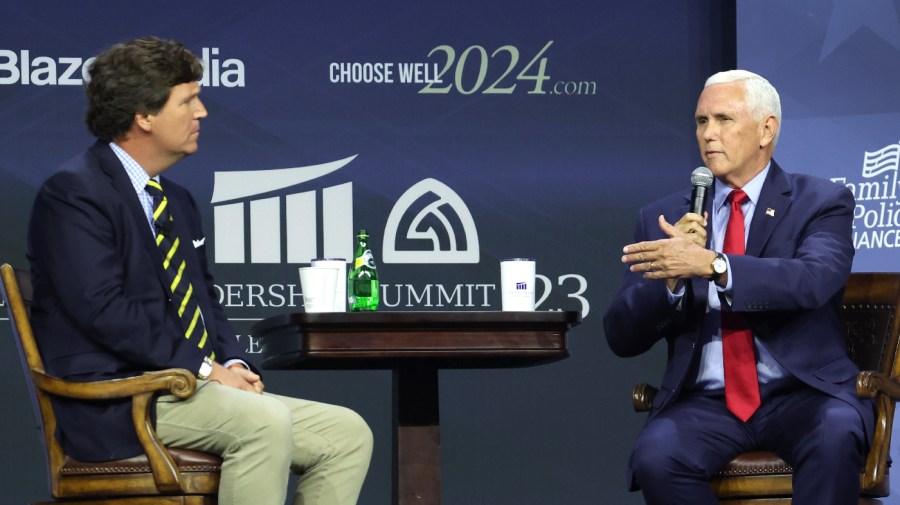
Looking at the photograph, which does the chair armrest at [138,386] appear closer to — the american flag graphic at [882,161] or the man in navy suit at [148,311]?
the man in navy suit at [148,311]

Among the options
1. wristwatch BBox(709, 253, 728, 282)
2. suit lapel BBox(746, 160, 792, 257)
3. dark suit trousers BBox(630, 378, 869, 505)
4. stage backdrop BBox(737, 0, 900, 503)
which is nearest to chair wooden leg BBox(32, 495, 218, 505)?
dark suit trousers BBox(630, 378, 869, 505)

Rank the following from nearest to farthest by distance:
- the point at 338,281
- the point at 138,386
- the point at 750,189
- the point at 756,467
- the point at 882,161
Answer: the point at 138,386 < the point at 756,467 < the point at 338,281 < the point at 750,189 < the point at 882,161

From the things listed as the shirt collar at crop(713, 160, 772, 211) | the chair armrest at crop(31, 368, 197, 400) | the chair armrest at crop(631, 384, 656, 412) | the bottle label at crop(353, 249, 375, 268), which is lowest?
the chair armrest at crop(631, 384, 656, 412)

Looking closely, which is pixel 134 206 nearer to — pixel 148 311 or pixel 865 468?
pixel 148 311

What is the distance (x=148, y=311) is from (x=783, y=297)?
1545 mm

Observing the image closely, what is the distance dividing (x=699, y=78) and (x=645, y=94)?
0.82 feet

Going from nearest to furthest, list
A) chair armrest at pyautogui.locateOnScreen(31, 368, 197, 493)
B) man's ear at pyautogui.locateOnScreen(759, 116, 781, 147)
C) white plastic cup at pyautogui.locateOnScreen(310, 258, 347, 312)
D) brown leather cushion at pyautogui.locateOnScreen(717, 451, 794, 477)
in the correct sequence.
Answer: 1. chair armrest at pyautogui.locateOnScreen(31, 368, 197, 493)
2. brown leather cushion at pyautogui.locateOnScreen(717, 451, 794, 477)
3. white plastic cup at pyautogui.locateOnScreen(310, 258, 347, 312)
4. man's ear at pyautogui.locateOnScreen(759, 116, 781, 147)

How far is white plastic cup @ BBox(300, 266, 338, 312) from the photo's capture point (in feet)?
10.8

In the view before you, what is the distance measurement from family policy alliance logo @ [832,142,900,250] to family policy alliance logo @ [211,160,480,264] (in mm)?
1578

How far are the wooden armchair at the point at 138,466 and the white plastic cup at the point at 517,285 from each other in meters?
0.92

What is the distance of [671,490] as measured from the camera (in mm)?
3086

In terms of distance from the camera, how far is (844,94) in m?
5.11

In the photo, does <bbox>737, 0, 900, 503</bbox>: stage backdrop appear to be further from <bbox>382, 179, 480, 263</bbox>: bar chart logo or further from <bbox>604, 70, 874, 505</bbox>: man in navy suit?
<bbox>604, 70, 874, 505</bbox>: man in navy suit

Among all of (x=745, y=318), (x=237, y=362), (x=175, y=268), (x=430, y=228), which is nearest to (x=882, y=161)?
(x=430, y=228)
